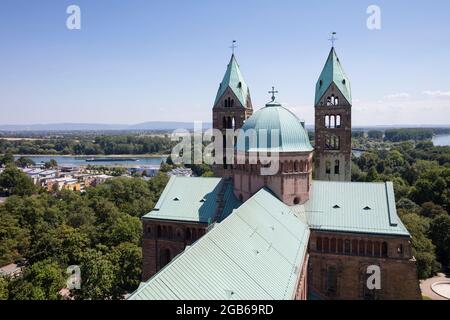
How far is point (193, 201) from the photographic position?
4684 cm

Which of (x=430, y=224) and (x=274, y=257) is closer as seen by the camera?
(x=274, y=257)

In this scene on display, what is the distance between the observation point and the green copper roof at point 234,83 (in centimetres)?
5628

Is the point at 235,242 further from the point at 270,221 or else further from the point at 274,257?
the point at 270,221

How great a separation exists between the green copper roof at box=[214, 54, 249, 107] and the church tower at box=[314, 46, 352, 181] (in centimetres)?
1012

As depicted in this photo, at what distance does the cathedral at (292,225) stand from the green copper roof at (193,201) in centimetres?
12

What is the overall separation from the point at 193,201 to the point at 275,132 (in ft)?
42.4

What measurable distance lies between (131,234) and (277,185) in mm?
29354

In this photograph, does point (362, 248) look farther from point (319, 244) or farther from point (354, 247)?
point (319, 244)

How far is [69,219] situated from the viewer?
74.5 m

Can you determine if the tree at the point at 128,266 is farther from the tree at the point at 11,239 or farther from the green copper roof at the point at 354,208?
the tree at the point at 11,239

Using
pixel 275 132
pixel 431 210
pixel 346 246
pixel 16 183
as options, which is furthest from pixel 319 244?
pixel 16 183

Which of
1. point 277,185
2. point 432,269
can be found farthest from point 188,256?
point 432,269

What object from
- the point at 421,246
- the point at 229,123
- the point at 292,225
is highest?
the point at 229,123

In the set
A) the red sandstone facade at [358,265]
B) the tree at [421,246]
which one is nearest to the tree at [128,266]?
the red sandstone facade at [358,265]
